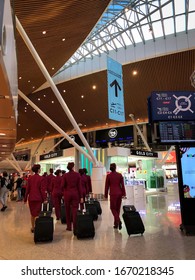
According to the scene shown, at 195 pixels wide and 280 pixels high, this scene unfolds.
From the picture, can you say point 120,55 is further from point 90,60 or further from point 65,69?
point 65,69

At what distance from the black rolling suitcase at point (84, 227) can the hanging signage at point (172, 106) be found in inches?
119

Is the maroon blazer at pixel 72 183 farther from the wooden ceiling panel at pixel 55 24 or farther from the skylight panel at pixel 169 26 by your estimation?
the skylight panel at pixel 169 26

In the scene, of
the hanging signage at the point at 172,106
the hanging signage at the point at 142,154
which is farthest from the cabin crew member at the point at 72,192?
the hanging signage at the point at 142,154

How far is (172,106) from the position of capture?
20.5ft

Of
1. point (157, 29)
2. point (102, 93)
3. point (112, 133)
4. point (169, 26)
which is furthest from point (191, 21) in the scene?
point (112, 133)

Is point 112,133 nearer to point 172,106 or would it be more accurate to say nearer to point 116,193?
point 172,106

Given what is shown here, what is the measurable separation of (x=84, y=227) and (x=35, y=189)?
5.41ft

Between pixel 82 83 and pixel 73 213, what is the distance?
17890 mm

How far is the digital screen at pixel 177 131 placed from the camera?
19.8 feet

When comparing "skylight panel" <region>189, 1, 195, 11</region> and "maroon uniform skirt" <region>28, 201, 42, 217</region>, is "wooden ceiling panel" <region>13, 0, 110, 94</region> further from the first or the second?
"skylight panel" <region>189, 1, 195, 11</region>

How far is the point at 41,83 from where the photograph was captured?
829 inches
